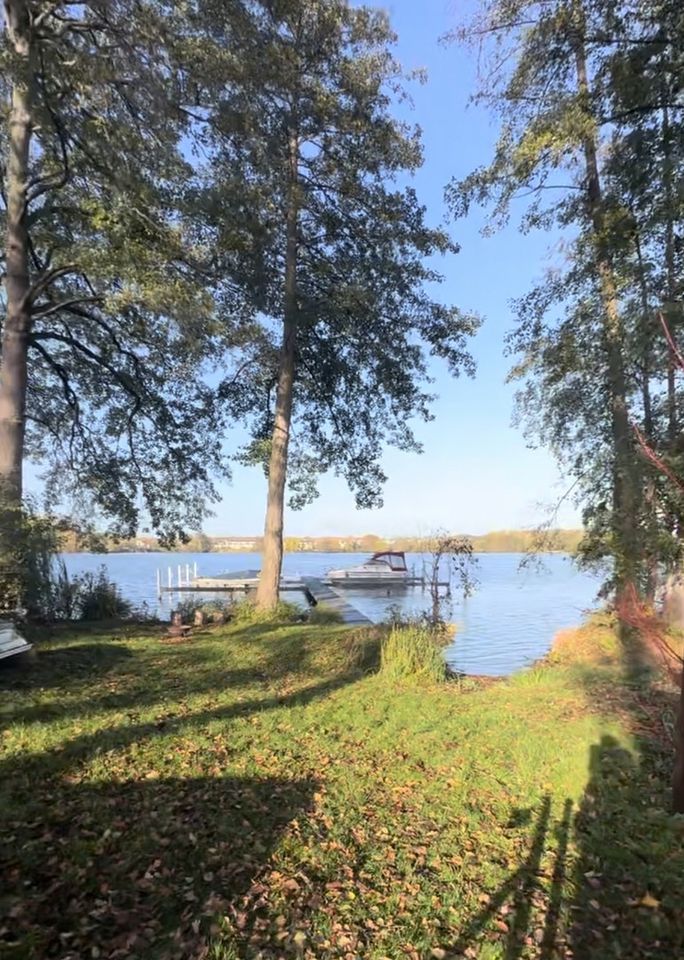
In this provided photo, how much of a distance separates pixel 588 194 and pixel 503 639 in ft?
26.6

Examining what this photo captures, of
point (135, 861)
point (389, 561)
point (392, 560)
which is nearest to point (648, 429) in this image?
point (135, 861)

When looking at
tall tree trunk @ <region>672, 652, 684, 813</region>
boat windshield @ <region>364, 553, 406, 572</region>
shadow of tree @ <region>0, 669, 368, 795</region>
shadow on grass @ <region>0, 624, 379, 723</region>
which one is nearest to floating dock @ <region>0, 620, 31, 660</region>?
shadow on grass @ <region>0, 624, 379, 723</region>

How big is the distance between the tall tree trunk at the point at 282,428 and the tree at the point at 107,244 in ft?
3.96

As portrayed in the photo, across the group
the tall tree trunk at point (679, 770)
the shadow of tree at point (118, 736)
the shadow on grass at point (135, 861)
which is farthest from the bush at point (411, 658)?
the tall tree trunk at point (679, 770)

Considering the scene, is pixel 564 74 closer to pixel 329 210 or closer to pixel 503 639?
pixel 329 210

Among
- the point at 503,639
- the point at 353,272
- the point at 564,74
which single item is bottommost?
the point at 503,639

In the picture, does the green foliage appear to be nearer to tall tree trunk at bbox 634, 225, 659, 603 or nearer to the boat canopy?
tall tree trunk at bbox 634, 225, 659, 603

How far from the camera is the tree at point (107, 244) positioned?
818cm

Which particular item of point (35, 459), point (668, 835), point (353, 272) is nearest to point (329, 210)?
point (353, 272)

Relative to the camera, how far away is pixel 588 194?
35.1 feet

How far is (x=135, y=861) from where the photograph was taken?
10.6 ft

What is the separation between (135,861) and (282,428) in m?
9.15

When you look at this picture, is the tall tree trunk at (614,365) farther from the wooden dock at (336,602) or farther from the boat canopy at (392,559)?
the boat canopy at (392,559)

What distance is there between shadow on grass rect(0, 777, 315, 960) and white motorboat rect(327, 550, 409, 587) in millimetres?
27063
